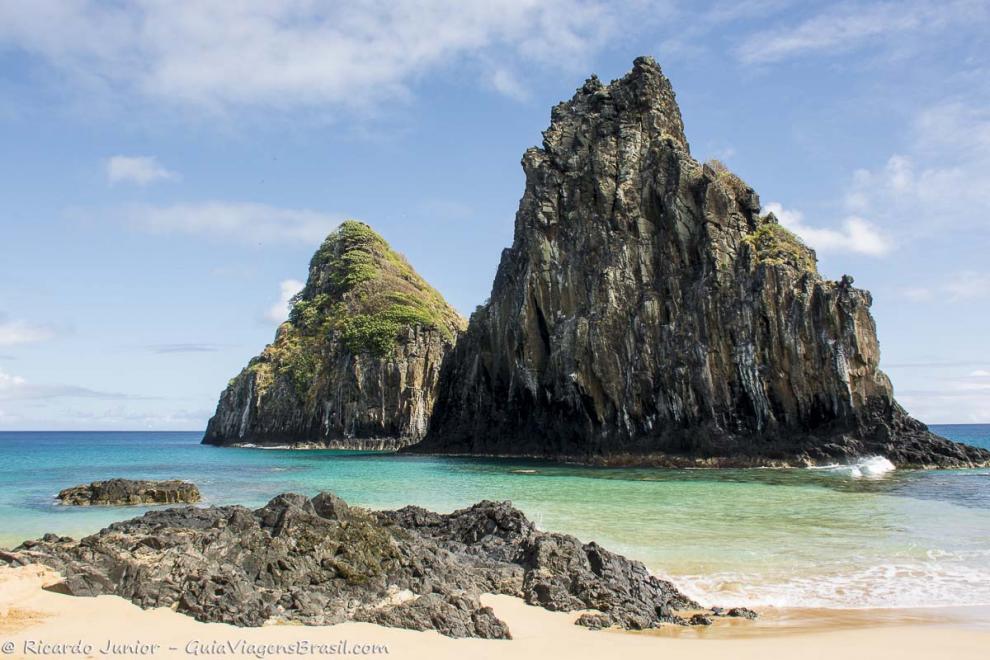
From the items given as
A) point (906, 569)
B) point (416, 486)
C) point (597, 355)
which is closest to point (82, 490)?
point (416, 486)

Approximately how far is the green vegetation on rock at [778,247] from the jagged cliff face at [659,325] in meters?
0.15

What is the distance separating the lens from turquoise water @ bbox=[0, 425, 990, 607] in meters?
12.3

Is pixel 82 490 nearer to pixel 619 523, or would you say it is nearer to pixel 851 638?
pixel 619 523

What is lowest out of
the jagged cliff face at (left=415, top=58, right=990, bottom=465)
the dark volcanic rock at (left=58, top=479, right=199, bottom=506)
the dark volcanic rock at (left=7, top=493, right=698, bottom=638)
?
the dark volcanic rock at (left=58, top=479, right=199, bottom=506)

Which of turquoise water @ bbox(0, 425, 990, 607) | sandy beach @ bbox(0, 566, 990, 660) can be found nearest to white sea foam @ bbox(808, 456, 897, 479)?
turquoise water @ bbox(0, 425, 990, 607)

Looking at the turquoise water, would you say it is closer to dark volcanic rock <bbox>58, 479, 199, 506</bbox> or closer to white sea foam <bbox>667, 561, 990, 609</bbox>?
white sea foam <bbox>667, 561, 990, 609</bbox>

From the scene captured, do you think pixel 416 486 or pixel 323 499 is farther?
pixel 416 486

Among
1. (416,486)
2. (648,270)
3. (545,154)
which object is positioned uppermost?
(545,154)

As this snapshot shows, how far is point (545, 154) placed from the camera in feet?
197

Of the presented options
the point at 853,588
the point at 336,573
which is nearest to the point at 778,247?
the point at 853,588

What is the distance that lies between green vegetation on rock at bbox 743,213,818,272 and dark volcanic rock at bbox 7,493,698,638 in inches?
1544

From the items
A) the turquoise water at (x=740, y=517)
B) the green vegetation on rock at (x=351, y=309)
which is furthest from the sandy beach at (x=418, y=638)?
the green vegetation on rock at (x=351, y=309)

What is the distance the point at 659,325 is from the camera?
50.7m

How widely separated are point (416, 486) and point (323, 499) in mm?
19794
